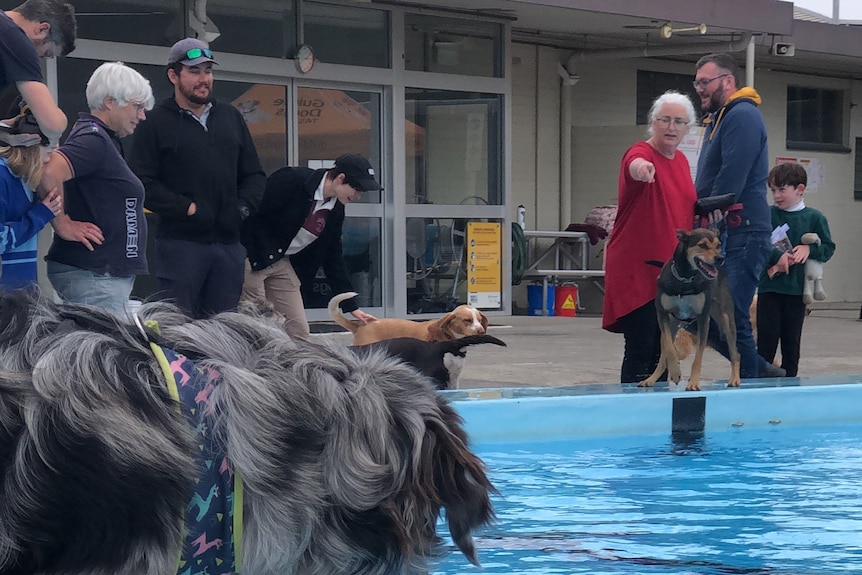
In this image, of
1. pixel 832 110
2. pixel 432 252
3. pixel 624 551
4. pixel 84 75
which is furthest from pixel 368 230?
pixel 832 110

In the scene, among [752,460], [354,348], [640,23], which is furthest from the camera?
[640,23]

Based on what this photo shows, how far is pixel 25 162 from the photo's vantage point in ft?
14.7

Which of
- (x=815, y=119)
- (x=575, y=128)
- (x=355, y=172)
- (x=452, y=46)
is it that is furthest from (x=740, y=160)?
(x=815, y=119)

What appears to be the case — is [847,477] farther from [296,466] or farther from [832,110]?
[832,110]

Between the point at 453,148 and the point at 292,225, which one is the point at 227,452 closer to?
Answer: the point at 292,225

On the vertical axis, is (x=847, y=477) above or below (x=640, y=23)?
below

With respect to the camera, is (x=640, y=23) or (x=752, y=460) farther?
(x=640, y=23)

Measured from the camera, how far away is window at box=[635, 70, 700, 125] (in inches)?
723

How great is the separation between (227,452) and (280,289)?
5658 millimetres

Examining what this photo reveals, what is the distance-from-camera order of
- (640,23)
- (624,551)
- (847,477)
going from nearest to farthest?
1. (624,551)
2. (847,477)
3. (640,23)

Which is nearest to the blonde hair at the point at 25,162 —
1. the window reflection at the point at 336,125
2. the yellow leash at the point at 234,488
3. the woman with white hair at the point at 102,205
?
the woman with white hair at the point at 102,205

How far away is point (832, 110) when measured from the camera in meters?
21.3

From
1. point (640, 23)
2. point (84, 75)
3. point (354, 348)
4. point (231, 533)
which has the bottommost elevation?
point (231, 533)

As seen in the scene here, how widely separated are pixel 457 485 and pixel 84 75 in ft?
34.6
